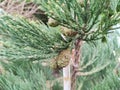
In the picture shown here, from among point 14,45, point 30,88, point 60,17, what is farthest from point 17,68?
point 60,17

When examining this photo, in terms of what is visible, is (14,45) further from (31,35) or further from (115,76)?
(115,76)

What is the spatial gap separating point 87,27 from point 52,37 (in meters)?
0.06

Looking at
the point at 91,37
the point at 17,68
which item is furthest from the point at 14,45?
the point at 17,68

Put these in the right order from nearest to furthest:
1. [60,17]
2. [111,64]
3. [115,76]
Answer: [60,17]
[115,76]
[111,64]

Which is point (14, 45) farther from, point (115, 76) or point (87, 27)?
point (115, 76)

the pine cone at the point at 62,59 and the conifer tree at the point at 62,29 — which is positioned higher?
the conifer tree at the point at 62,29

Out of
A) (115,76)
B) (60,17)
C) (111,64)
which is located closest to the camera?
(60,17)

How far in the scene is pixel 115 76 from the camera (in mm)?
798

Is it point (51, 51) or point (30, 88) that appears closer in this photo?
point (51, 51)

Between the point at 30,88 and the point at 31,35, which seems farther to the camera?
the point at 30,88

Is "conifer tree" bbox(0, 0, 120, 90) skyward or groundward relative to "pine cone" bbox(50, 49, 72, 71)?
skyward

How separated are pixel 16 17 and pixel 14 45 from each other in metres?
0.07

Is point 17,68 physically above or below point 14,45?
below

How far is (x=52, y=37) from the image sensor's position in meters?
0.52
